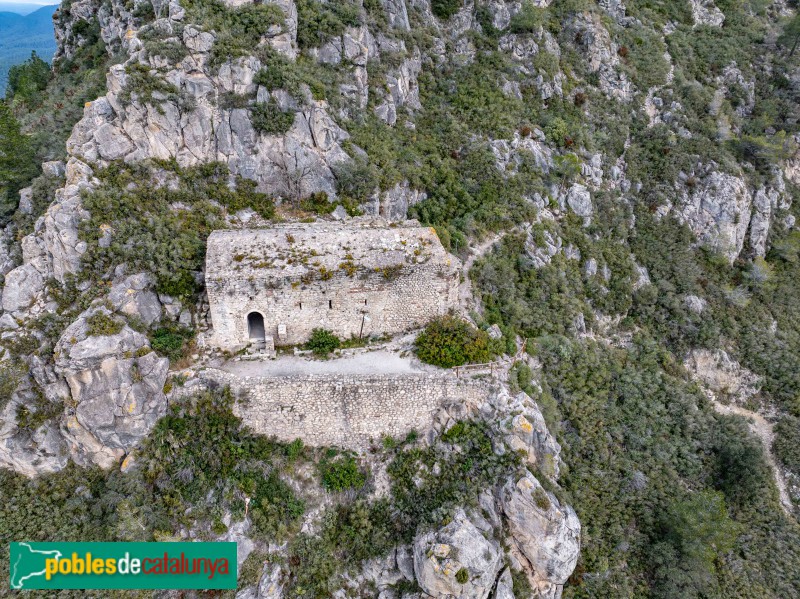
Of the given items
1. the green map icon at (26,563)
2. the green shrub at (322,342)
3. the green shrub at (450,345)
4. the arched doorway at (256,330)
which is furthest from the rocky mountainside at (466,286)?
the green shrub at (322,342)

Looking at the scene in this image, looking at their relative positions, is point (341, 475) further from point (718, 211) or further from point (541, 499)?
point (718, 211)

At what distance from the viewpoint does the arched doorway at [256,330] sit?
19.5 meters

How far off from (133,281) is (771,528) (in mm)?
36972

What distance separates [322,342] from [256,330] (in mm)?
3249

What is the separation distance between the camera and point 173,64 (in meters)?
21.1

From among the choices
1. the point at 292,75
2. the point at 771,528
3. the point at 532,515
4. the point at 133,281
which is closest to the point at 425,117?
the point at 292,75

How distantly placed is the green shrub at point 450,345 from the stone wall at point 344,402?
87 centimetres

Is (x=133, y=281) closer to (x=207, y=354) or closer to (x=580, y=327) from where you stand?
(x=207, y=354)

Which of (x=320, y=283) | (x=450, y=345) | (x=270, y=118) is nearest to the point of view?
(x=320, y=283)

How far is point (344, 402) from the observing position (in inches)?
711

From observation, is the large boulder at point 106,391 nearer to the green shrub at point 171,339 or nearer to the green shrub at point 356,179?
the green shrub at point 171,339

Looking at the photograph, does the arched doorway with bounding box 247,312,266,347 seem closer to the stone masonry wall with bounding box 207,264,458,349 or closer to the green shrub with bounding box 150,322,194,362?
the stone masonry wall with bounding box 207,264,458,349

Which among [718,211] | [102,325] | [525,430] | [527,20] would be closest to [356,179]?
[102,325]

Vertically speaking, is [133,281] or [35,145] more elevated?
[35,145]
